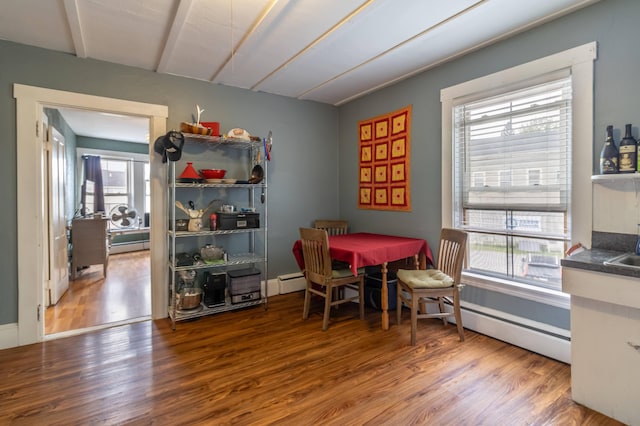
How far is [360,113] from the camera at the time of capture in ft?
13.3

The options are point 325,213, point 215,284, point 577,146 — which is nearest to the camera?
point 577,146

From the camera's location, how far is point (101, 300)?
382 centimetres

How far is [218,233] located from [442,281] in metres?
2.16

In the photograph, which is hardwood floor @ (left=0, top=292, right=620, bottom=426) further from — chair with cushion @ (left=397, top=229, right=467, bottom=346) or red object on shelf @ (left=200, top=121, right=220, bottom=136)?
red object on shelf @ (left=200, top=121, right=220, bottom=136)

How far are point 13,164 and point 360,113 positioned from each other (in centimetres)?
343

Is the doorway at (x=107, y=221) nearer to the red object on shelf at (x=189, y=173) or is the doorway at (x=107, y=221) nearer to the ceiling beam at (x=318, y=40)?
the red object on shelf at (x=189, y=173)

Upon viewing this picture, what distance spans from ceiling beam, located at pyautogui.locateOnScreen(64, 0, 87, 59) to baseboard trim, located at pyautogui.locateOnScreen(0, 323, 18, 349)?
232 cm

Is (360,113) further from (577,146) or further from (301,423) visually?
(301,423)

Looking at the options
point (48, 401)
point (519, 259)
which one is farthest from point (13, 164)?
point (519, 259)

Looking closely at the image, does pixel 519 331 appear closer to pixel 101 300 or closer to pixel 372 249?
pixel 372 249

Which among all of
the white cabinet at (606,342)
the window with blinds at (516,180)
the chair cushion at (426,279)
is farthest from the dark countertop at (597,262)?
the chair cushion at (426,279)

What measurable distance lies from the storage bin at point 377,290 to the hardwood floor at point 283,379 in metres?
0.44

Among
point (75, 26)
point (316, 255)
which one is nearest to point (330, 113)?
point (316, 255)

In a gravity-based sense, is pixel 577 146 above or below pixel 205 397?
above
